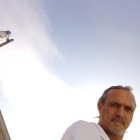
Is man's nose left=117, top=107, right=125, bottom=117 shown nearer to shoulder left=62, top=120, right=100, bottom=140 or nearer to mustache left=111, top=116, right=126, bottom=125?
mustache left=111, top=116, right=126, bottom=125

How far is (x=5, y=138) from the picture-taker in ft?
88.9

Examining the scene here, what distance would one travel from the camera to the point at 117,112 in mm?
2357

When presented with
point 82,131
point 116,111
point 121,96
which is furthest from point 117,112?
point 82,131

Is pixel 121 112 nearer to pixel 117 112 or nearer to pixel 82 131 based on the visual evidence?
pixel 117 112

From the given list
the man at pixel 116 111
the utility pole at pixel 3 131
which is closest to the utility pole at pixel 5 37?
the utility pole at pixel 3 131

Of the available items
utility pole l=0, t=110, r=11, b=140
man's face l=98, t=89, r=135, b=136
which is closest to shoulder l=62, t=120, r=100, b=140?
man's face l=98, t=89, r=135, b=136

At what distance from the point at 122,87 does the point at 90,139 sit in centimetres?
98

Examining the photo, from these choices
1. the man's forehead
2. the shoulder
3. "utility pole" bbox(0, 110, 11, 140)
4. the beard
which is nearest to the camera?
the shoulder

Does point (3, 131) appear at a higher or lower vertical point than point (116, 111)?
lower

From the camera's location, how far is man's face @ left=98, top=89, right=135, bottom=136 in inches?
91.7

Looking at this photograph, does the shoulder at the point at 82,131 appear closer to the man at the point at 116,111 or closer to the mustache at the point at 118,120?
the man at the point at 116,111

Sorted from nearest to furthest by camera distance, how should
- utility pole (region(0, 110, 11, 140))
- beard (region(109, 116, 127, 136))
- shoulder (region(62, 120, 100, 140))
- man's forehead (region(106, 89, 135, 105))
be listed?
1. shoulder (region(62, 120, 100, 140))
2. beard (region(109, 116, 127, 136))
3. man's forehead (region(106, 89, 135, 105))
4. utility pole (region(0, 110, 11, 140))

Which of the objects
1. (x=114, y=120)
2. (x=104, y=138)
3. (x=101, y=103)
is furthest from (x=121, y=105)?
(x=104, y=138)

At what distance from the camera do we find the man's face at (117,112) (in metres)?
2.33
